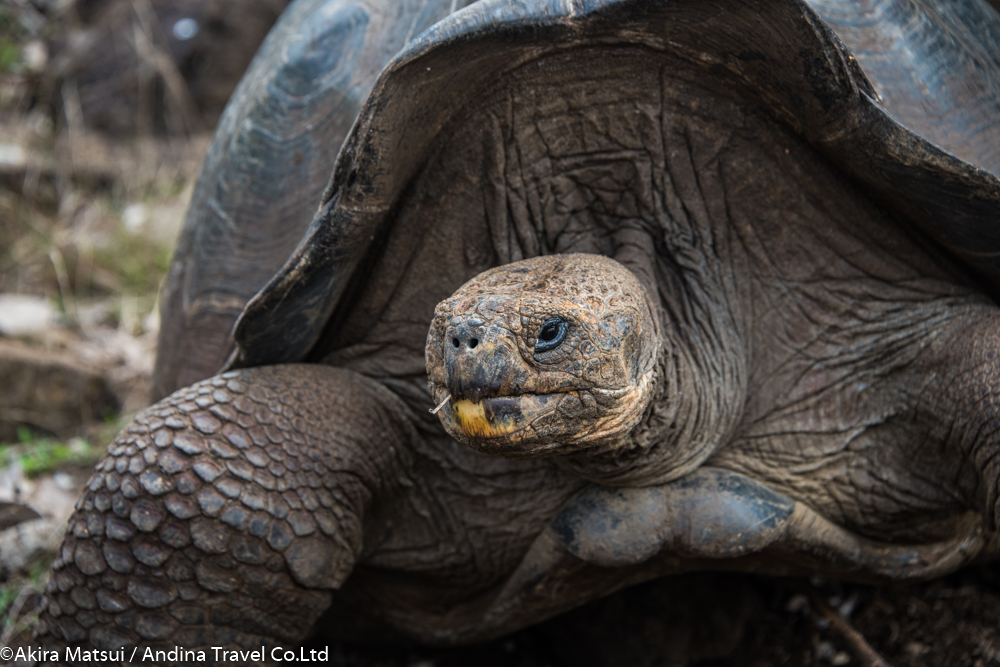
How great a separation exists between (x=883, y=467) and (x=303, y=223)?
158 cm

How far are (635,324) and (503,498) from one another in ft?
2.36

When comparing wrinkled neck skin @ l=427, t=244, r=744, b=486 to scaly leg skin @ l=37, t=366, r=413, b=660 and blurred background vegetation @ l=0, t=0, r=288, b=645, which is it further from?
blurred background vegetation @ l=0, t=0, r=288, b=645

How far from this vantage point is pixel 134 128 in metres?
6.52

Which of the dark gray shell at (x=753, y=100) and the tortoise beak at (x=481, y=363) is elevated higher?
the dark gray shell at (x=753, y=100)

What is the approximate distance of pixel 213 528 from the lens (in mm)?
1902

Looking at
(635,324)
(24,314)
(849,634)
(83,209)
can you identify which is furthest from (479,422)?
(83,209)

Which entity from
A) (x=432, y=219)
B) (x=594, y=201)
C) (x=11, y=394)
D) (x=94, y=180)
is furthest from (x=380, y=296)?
(x=94, y=180)

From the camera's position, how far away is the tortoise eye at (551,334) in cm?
152

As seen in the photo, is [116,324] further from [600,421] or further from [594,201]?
[600,421]

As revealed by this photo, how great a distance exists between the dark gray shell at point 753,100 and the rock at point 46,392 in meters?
1.95

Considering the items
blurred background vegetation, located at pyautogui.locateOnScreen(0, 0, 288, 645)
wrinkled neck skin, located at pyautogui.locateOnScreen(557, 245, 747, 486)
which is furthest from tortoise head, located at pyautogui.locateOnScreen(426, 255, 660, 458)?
blurred background vegetation, located at pyautogui.locateOnScreen(0, 0, 288, 645)

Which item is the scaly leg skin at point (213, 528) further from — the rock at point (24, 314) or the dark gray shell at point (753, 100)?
the rock at point (24, 314)

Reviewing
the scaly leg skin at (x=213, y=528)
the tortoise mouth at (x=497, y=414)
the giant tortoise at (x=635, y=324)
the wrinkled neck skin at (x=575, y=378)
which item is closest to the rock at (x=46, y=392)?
the giant tortoise at (x=635, y=324)

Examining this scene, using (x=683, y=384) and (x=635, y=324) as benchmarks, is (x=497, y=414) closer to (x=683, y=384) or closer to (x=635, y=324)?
(x=635, y=324)
